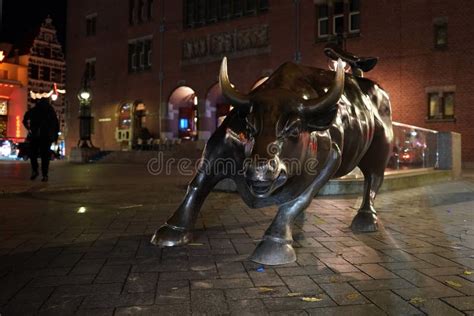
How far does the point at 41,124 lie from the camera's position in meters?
9.98

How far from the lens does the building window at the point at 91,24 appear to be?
33.7 metres

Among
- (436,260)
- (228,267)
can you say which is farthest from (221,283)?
(436,260)

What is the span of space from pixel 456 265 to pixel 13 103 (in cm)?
5062

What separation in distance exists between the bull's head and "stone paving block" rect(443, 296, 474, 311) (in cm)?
135

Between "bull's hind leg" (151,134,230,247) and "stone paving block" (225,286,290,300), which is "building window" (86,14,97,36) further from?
"stone paving block" (225,286,290,300)

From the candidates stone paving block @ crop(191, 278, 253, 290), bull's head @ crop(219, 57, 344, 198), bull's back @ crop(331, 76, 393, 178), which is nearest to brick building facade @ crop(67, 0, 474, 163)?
bull's back @ crop(331, 76, 393, 178)

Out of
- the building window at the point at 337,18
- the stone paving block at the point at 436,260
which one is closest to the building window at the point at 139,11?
the building window at the point at 337,18

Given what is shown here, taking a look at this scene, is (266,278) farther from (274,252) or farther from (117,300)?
(117,300)

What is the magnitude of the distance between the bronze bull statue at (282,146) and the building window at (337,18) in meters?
18.2

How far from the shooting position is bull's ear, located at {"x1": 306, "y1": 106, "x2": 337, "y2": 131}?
360cm

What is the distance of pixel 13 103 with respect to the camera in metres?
46.9

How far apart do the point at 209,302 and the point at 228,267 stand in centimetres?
76

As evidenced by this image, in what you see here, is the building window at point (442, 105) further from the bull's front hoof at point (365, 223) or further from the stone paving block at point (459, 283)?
the stone paving block at point (459, 283)

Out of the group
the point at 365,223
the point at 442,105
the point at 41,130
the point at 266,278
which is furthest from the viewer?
the point at 442,105
